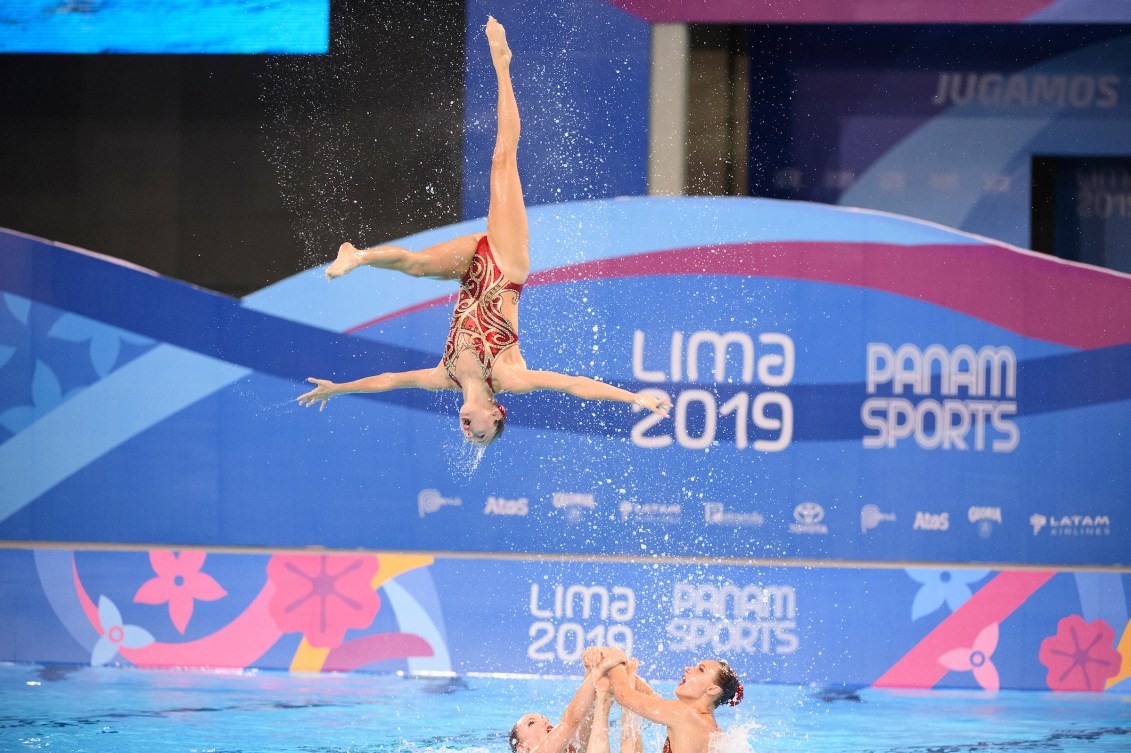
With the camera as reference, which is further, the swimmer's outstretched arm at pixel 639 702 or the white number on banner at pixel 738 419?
the white number on banner at pixel 738 419

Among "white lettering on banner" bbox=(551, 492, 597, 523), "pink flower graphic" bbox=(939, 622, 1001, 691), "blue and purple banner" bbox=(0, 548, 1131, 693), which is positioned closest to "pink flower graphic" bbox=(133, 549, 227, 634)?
"blue and purple banner" bbox=(0, 548, 1131, 693)

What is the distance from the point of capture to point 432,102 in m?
8.36

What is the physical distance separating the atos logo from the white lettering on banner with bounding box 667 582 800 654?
0.50 meters

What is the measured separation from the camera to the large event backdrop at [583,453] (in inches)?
314

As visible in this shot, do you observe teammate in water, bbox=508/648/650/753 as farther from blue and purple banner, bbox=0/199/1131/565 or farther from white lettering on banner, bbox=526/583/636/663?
blue and purple banner, bbox=0/199/1131/565

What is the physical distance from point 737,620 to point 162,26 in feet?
17.1

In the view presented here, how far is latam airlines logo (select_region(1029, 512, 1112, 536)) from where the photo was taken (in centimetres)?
820

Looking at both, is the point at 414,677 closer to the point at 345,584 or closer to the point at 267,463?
the point at 345,584

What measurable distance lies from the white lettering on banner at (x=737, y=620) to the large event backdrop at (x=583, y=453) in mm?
17

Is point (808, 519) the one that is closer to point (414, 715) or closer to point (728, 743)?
point (414, 715)

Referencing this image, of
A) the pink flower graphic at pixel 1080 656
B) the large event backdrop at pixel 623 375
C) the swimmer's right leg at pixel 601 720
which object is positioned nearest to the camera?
the swimmer's right leg at pixel 601 720

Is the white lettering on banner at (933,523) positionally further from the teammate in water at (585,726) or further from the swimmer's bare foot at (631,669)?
the swimmer's bare foot at (631,669)

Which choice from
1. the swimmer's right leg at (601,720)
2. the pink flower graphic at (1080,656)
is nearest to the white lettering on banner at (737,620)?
the pink flower graphic at (1080,656)

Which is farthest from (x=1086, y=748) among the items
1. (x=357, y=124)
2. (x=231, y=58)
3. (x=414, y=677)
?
(x=231, y=58)
